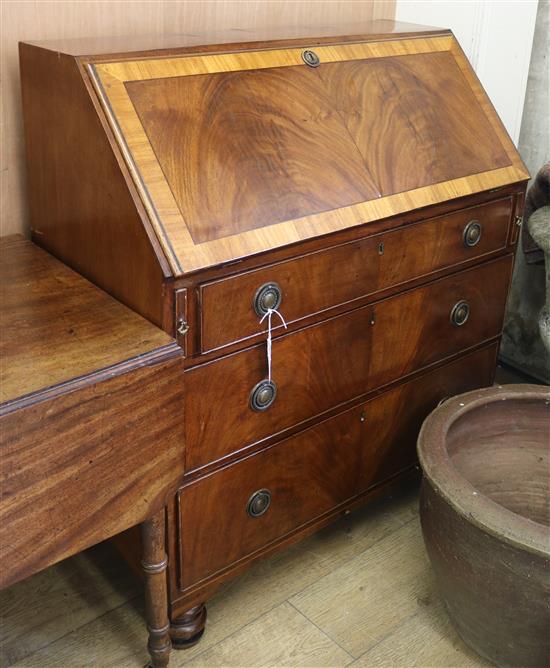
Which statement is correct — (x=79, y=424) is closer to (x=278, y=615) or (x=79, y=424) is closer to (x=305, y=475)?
(x=305, y=475)

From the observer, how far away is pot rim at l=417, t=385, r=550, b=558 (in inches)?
53.7

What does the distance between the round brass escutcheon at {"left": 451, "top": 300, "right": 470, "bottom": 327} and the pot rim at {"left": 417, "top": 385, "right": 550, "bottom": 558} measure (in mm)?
190

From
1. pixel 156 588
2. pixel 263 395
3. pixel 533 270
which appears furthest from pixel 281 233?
pixel 533 270

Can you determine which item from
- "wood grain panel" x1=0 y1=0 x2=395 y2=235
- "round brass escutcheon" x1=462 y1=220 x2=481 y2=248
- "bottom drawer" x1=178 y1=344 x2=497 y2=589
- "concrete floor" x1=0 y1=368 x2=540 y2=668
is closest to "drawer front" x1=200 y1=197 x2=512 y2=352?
"round brass escutcheon" x1=462 y1=220 x2=481 y2=248

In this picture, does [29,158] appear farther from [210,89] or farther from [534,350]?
[534,350]

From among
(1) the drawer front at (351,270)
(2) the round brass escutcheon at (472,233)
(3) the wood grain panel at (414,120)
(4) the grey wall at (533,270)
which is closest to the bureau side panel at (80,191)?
(1) the drawer front at (351,270)

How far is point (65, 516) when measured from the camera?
1.20 m

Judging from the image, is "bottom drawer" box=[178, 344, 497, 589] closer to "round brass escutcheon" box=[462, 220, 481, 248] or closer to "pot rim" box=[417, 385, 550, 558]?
"pot rim" box=[417, 385, 550, 558]

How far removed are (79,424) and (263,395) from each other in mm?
414

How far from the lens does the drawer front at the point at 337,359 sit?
144 centimetres

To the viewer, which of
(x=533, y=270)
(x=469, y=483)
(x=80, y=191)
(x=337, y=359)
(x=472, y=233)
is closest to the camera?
(x=80, y=191)

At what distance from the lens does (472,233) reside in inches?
69.8

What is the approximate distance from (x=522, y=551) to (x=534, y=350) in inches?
44.0

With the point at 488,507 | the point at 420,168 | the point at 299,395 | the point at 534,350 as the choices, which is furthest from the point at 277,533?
the point at 534,350
